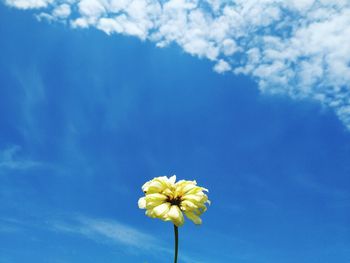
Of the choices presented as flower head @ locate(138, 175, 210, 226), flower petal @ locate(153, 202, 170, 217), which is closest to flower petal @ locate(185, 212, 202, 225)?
flower head @ locate(138, 175, 210, 226)

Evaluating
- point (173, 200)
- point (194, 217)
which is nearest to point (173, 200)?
point (173, 200)

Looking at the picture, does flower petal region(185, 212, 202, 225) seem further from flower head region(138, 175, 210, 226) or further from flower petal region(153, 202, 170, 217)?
flower petal region(153, 202, 170, 217)

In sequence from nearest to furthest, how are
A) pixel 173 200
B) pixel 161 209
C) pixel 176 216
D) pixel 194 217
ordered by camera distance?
pixel 176 216
pixel 161 209
pixel 194 217
pixel 173 200

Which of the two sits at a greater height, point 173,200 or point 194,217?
point 173,200

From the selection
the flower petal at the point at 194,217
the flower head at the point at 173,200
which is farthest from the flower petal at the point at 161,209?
the flower petal at the point at 194,217

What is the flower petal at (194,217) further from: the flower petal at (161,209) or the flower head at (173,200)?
the flower petal at (161,209)

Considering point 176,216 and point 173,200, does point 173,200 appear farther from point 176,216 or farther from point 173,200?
point 176,216

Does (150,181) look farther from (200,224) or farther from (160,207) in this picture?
(200,224)

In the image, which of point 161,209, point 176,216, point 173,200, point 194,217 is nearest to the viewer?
point 176,216
